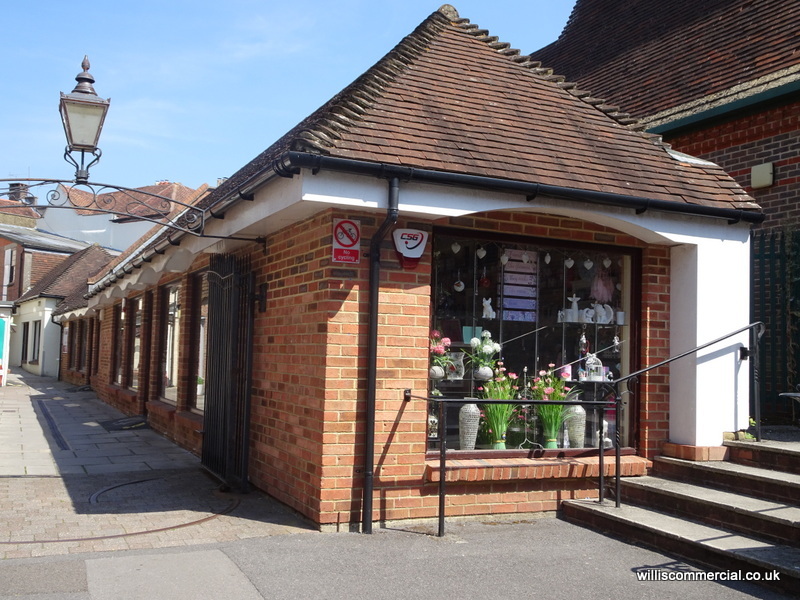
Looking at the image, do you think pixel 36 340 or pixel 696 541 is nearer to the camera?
pixel 696 541

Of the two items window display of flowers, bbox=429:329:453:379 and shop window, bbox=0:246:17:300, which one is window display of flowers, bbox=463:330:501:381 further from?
shop window, bbox=0:246:17:300

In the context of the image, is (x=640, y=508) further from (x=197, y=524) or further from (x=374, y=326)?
(x=197, y=524)

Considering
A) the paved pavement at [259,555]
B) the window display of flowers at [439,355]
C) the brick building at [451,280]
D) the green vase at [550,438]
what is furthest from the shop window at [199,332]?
the green vase at [550,438]

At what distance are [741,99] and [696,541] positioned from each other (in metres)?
6.42

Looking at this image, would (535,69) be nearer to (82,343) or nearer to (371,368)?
(371,368)

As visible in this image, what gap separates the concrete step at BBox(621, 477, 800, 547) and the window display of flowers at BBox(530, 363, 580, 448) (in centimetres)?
74

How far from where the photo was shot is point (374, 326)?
20.0 feet

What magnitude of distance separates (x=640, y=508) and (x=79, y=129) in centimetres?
597

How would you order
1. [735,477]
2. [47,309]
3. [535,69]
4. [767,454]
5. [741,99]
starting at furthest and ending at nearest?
[47,309], [741,99], [535,69], [767,454], [735,477]

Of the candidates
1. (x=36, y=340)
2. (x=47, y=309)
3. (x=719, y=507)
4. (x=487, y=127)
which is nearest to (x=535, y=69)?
(x=487, y=127)

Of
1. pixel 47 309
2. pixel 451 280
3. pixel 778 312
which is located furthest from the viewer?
pixel 47 309

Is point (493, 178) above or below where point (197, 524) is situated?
above

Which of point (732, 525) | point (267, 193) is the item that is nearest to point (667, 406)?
point (732, 525)

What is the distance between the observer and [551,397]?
7.11 m
